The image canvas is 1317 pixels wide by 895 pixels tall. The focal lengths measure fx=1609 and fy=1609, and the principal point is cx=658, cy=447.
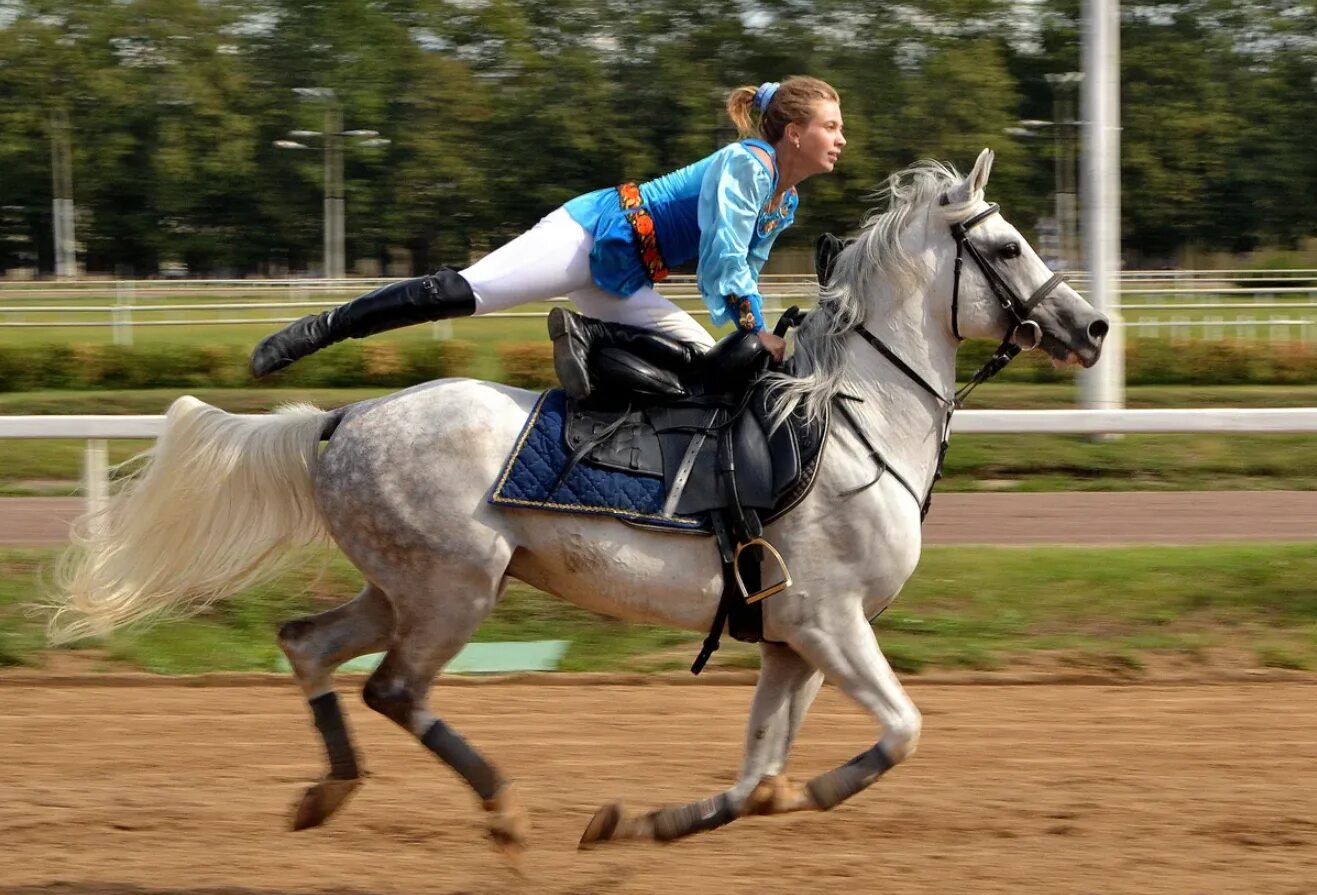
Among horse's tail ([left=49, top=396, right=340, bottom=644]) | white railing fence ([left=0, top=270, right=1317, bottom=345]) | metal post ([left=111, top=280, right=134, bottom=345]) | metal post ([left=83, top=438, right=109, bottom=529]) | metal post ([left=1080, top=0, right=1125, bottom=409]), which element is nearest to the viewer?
horse's tail ([left=49, top=396, right=340, bottom=644])

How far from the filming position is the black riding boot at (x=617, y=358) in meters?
4.42

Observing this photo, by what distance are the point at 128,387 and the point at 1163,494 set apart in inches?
470

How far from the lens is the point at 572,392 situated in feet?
14.5

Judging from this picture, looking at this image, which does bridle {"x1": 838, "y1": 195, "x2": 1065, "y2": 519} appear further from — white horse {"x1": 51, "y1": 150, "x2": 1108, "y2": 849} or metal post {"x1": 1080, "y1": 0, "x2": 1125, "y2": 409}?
metal post {"x1": 1080, "y1": 0, "x2": 1125, "y2": 409}

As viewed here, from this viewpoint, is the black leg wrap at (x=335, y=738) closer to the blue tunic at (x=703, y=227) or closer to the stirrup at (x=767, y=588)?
the stirrup at (x=767, y=588)

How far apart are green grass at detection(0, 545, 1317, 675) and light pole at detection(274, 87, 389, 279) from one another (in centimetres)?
3108

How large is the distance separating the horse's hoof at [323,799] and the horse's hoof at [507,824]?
1.51 ft

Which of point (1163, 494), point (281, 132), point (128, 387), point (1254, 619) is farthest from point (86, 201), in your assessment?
point (1254, 619)

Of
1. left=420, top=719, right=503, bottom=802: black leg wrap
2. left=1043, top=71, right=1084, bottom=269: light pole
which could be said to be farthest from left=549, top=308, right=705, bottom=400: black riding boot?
left=1043, top=71, right=1084, bottom=269: light pole

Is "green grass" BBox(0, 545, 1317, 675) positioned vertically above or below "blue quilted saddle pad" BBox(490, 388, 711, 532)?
below

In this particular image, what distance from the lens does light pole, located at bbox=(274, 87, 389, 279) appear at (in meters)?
38.5

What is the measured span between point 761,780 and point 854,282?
1.42 m

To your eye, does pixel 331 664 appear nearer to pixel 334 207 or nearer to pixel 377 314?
pixel 377 314

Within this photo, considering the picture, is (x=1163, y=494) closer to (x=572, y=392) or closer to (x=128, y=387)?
(x=572, y=392)
